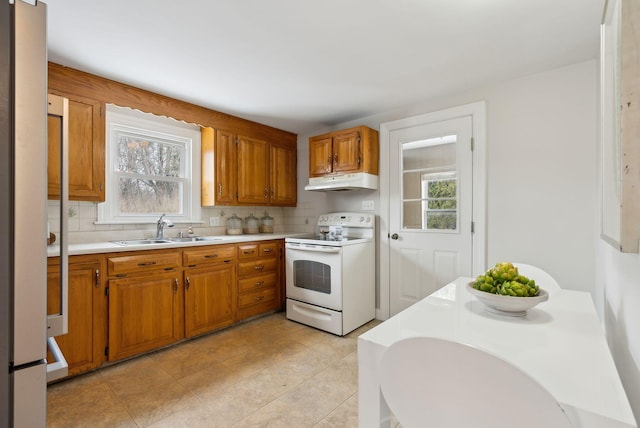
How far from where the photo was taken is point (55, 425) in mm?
1628

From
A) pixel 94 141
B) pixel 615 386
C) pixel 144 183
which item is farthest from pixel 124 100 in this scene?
pixel 615 386

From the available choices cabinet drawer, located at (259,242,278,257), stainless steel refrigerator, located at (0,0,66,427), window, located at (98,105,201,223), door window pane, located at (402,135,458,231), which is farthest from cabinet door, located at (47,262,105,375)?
door window pane, located at (402,135,458,231)

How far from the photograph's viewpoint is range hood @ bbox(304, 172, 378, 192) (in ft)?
10.1

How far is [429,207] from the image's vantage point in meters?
2.93

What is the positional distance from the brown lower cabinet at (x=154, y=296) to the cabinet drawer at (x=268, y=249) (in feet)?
0.04

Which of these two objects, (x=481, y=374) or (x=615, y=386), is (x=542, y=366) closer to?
(x=615, y=386)

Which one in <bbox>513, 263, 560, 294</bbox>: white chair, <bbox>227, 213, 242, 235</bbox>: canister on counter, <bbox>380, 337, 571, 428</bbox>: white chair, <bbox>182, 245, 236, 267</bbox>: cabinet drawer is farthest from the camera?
<bbox>227, 213, 242, 235</bbox>: canister on counter

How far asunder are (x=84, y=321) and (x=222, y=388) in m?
1.08

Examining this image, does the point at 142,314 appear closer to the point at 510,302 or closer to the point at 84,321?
the point at 84,321

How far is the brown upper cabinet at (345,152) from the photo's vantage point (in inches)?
122

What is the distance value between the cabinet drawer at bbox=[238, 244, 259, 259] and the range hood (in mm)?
921

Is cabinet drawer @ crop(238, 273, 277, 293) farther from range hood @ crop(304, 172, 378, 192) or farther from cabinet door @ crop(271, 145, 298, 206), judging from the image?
range hood @ crop(304, 172, 378, 192)

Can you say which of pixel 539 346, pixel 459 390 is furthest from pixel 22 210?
pixel 539 346

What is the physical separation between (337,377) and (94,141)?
2.57 metres
